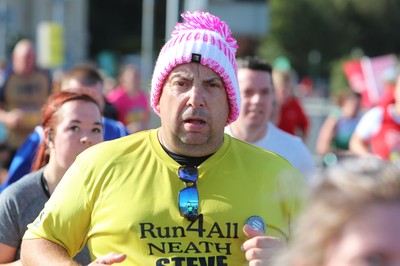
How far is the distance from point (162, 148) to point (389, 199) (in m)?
1.78

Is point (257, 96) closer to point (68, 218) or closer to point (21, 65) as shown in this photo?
point (68, 218)

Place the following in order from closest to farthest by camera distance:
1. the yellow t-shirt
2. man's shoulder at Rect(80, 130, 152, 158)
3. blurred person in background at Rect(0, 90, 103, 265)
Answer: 1. the yellow t-shirt
2. man's shoulder at Rect(80, 130, 152, 158)
3. blurred person in background at Rect(0, 90, 103, 265)

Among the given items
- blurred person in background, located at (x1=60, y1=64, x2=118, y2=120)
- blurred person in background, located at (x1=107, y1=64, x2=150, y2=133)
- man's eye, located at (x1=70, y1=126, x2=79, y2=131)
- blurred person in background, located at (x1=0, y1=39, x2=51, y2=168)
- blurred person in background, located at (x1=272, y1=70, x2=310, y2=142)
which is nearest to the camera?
man's eye, located at (x1=70, y1=126, x2=79, y2=131)

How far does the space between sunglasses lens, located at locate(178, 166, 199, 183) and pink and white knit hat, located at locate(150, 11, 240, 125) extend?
14.8 inches

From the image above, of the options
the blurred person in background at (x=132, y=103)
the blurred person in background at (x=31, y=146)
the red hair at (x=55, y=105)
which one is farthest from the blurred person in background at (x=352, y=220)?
the blurred person in background at (x=132, y=103)

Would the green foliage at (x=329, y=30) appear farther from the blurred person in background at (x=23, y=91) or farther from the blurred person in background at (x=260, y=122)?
the blurred person in background at (x=260, y=122)

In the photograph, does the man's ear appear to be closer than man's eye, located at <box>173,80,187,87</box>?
No

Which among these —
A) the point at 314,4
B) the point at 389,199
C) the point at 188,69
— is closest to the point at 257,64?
the point at 188,69

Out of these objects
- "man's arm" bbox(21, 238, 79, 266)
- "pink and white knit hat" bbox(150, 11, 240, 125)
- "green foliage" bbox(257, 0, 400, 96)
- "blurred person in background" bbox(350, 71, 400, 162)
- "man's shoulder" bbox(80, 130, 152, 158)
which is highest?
"green foliage" bbox(257, 0, 400, 96)

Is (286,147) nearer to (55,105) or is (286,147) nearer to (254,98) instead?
(254,98)

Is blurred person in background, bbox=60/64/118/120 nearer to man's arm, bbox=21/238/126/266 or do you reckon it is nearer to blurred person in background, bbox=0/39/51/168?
blurred person in background, bbox=0/39/51/168

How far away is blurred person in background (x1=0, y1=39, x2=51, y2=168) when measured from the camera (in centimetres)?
1086

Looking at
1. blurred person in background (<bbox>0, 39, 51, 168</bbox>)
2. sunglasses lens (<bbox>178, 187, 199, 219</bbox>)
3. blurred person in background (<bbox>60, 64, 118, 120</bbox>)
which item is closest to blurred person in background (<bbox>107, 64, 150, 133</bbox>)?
blurred person in background (<bbox>0, 39, 51, 168</bbox>)

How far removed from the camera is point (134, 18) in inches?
2785
